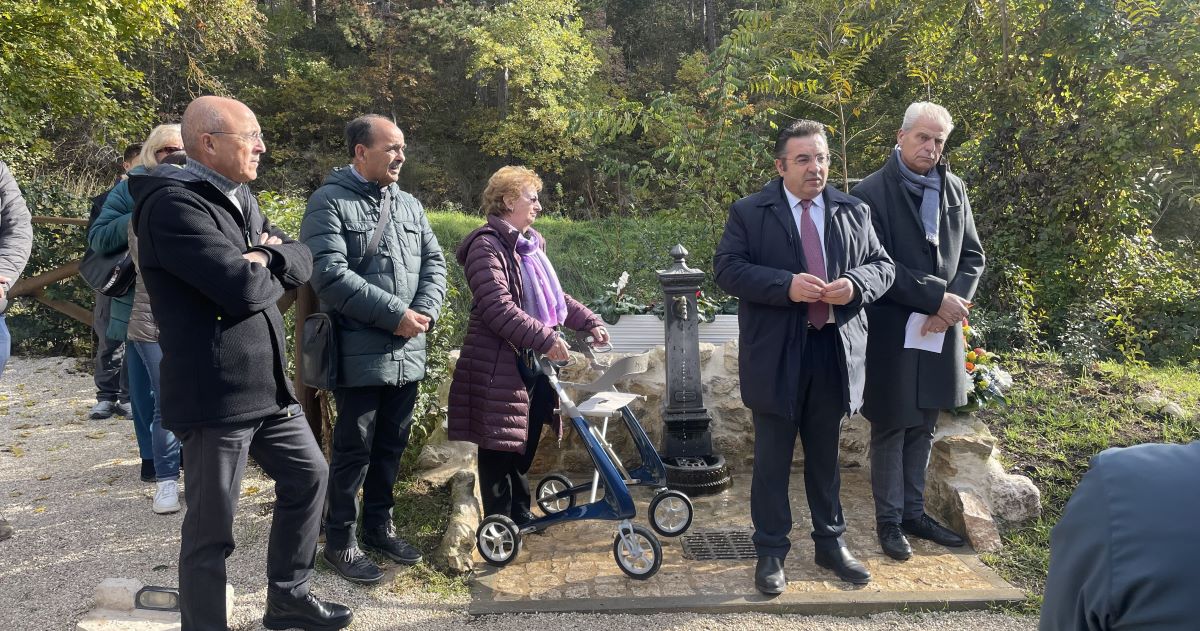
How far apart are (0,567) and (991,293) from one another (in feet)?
23.4

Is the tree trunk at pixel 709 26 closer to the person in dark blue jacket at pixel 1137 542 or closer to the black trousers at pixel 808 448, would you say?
the black trousers at pixel 808 448

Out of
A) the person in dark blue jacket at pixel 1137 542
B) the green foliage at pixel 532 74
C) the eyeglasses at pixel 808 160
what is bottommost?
the person in dark blue jacket at pixel 1137 542

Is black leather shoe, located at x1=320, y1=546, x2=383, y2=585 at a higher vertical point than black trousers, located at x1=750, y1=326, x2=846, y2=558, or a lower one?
lower

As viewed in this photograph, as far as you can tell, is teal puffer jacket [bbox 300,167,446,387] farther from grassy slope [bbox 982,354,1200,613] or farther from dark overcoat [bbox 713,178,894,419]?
grassy slope [bbox 982,354,1200,613]

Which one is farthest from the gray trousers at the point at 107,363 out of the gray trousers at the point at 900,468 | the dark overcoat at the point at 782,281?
the gray trousers at the point at 900,468

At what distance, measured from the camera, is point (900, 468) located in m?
3.83

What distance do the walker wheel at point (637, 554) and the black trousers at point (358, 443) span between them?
106 centimetres

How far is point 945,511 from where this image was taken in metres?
4.11

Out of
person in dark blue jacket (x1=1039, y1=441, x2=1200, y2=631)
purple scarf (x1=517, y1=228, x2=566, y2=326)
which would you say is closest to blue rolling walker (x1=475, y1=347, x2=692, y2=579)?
purple scarf (x1=517, y1=228, x2=566, y2=326)

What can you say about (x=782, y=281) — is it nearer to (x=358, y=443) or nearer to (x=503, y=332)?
(x=503, y=332)

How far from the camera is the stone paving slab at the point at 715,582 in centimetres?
327

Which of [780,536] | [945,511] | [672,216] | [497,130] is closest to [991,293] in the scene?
[672,216]

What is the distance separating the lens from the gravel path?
10.4ft

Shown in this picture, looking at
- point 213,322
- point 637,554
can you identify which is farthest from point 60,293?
point 637,554
